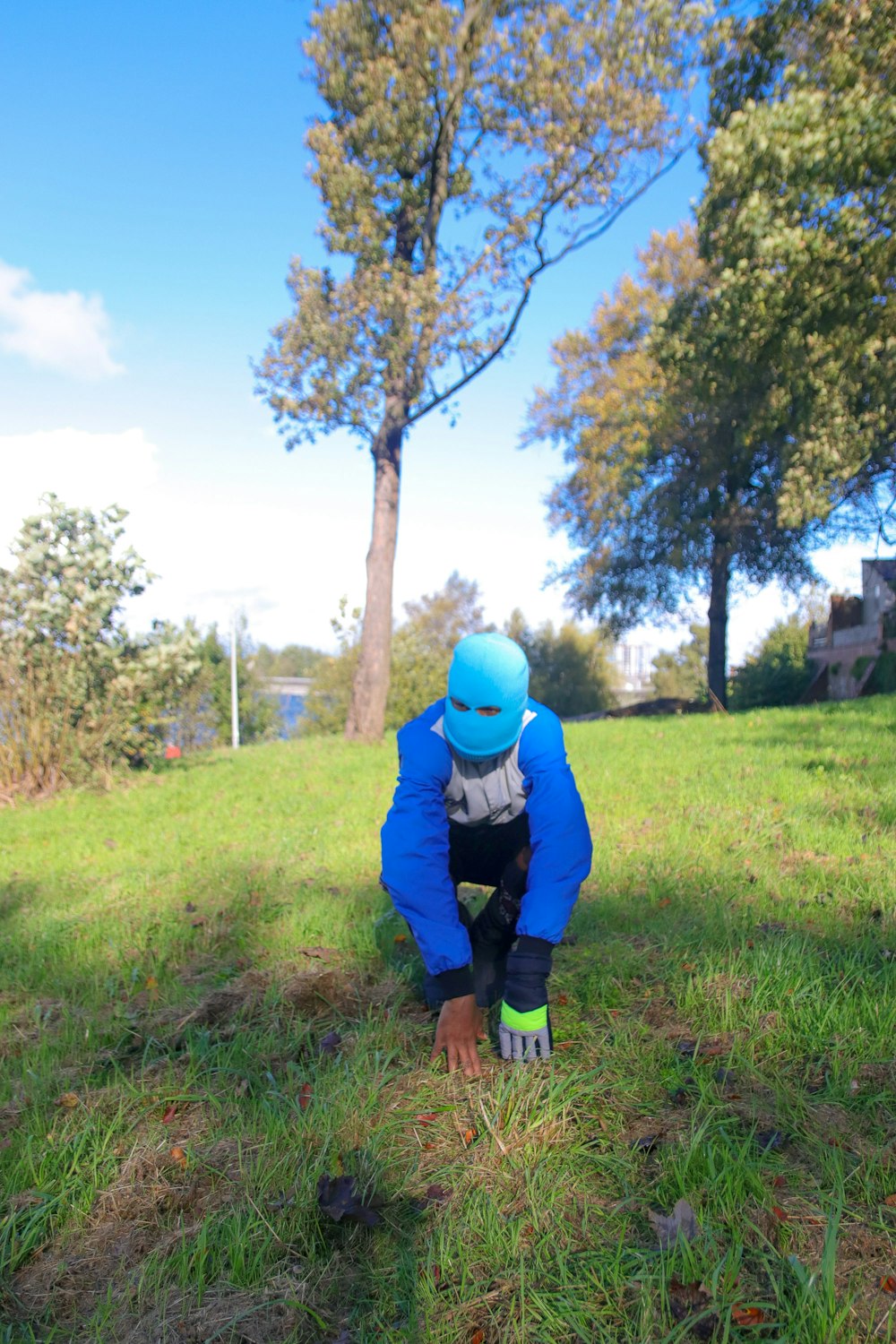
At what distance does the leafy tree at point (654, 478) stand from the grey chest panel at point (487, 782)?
58.7ft

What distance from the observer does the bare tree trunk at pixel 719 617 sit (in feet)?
77.5

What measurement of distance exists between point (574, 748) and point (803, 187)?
7.19m

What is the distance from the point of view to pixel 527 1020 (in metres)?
2.62

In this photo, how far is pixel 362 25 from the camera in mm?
13297

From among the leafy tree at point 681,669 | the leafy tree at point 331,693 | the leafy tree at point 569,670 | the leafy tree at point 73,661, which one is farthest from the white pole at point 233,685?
the leafy tree at point 681,669

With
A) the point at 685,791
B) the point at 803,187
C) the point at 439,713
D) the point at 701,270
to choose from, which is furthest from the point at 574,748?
the point at 701,270

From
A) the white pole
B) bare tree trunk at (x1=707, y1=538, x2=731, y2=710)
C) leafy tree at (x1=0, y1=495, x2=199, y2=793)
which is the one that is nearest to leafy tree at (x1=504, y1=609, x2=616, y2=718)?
the white pole

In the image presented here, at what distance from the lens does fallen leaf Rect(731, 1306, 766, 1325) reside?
5.72 ft

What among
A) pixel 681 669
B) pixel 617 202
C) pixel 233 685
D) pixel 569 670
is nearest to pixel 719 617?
pixel 617 202

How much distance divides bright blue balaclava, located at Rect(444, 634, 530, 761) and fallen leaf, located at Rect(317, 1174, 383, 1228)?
3.76 feet

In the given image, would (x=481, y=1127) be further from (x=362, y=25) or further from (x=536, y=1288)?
(x=362, y=25)

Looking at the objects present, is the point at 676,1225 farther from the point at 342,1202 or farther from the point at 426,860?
the point at 426,860

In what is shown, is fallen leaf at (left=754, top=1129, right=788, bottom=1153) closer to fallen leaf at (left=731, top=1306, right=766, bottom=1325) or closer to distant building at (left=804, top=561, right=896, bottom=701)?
fallen leaf at (left=731, top=1306, right=766, bottom=1325)

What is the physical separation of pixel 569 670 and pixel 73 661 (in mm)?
42446
